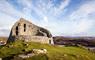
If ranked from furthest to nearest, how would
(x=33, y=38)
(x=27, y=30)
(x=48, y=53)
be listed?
(x=27, y=30) → (x=33, y=38) → (x=48, y=53)

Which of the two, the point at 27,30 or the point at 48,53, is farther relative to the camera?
the point at 27,30

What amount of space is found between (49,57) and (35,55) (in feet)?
10.8

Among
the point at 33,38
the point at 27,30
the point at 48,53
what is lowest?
the point at 48,53

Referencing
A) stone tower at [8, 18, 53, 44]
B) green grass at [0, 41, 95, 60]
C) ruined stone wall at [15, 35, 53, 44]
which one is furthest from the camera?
stone tower at [8, 18, 53, 44]

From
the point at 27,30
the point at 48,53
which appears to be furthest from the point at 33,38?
the point at 48,53

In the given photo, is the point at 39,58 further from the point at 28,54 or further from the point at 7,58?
the point at 7,58

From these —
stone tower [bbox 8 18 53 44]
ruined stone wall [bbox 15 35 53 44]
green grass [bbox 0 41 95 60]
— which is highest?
stone tower [bbox 8 18 53 44]

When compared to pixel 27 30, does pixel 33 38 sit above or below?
below

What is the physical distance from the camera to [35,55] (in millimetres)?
41906

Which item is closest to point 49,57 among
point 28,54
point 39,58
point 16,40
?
point 39,58

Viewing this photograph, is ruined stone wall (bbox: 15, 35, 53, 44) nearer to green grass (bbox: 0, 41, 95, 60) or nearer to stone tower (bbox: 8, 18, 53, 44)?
stone tower (bbox: 8, 18, 53, 44)

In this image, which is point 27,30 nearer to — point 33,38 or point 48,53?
point 33,38

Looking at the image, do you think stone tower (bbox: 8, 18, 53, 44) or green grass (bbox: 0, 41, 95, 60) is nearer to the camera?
green grass (bbox: 0, 41, 95, 60)

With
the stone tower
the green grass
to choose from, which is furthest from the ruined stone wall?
the green grass
